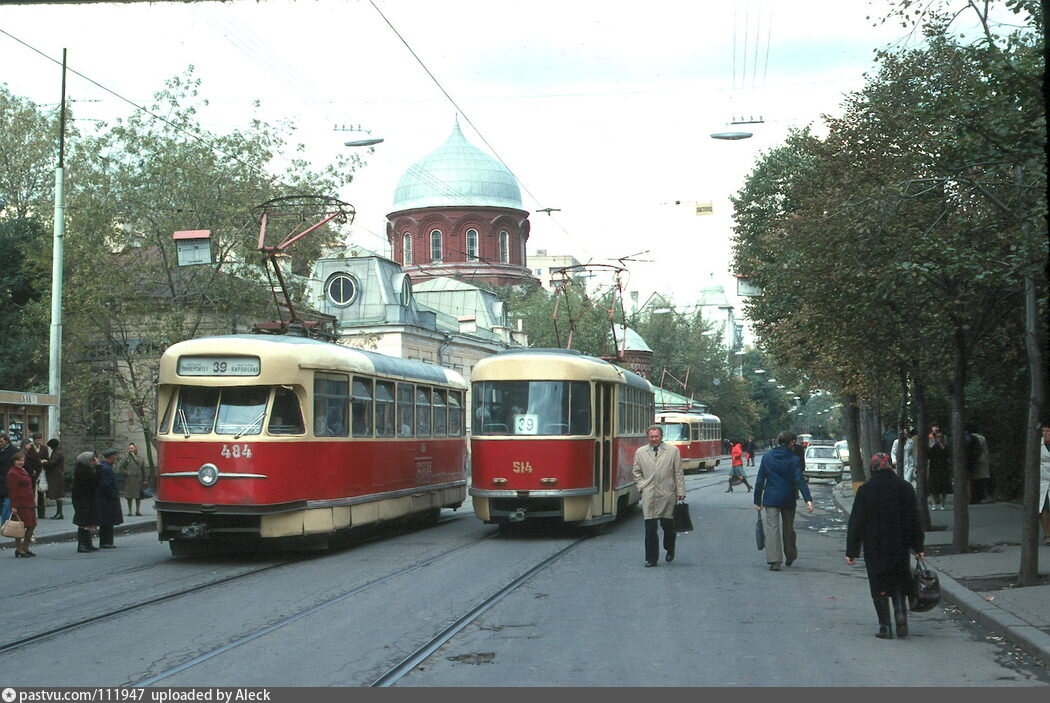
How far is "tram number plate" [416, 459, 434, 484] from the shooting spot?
71.9ft

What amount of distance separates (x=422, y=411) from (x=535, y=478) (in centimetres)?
345

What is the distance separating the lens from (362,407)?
18750 millimetres

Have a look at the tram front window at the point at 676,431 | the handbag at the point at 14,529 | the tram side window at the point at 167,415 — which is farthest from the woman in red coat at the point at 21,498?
the tram front window at the point at 676,431

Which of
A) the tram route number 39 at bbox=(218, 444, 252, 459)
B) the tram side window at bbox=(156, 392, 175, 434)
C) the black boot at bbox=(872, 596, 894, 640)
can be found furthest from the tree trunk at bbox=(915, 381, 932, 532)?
the tram side window at bbox=(156, 392, 175, 434)

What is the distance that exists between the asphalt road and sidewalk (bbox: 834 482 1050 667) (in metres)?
0.19

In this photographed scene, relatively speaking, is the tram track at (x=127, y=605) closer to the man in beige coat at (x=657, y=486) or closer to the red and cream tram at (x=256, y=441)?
the red and cream tram at (x=256, y=441)

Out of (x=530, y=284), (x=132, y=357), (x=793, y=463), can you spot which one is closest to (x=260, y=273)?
(x=132, y=357)

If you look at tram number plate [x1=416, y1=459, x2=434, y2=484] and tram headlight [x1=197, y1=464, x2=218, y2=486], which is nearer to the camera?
tram headlight [x1=197, y1=464, x2=218, y2=486]

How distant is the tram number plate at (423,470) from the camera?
21.9 meters

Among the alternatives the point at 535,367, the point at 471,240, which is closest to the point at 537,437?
the point at 535,367

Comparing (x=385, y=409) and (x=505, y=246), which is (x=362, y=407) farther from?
(x=505, y=246)

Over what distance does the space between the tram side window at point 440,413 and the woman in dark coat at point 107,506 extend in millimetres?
6035

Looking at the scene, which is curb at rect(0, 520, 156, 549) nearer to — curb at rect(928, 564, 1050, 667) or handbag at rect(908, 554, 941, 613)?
curb at rect(928, 564, 1050, 667)
